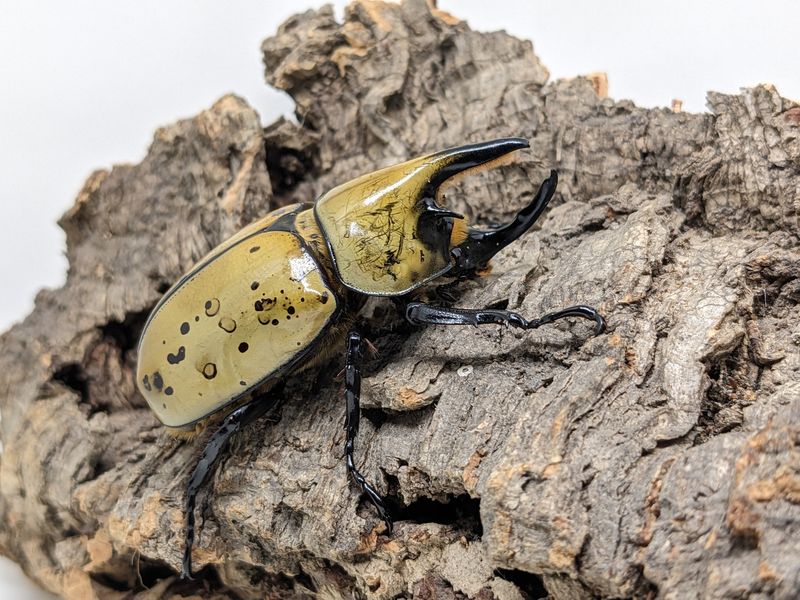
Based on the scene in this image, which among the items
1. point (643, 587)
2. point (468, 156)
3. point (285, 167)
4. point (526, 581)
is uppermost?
point (285, 167)

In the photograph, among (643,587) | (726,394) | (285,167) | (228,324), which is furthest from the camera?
(285,167)

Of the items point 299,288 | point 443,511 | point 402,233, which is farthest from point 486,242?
point 443,511

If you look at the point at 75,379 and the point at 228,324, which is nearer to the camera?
the point at 228,324

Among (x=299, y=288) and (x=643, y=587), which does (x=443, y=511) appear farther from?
(x=299, y=288)

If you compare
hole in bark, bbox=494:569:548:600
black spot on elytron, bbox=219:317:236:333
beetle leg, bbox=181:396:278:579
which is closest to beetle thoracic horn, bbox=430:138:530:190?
black spot on elytron, bbox=219:317:236:333

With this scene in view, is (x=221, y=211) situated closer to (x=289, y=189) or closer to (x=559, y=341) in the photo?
(x=289, y=189)

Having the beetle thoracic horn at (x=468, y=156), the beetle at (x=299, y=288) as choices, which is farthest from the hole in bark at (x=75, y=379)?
the beetle thoracic horn at (x=468, y=156)

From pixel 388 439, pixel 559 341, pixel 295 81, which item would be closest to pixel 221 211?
pixel 295 81

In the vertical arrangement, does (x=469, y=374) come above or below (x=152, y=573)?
above
